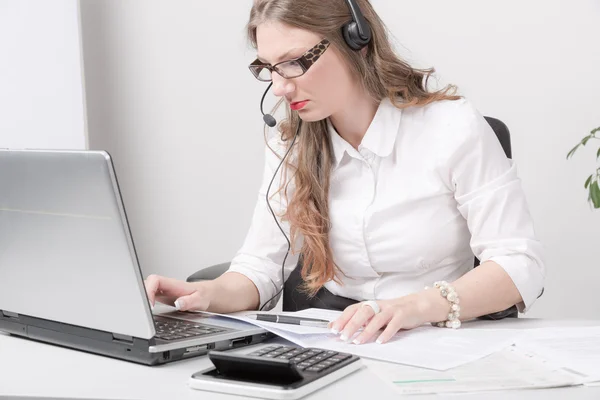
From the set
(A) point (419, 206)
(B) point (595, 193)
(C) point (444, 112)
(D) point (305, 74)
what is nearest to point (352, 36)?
(D) point (305, 74)

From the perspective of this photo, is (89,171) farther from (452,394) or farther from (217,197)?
(217,197)

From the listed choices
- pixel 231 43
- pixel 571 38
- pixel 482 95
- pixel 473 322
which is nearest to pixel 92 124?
pixel 231 43

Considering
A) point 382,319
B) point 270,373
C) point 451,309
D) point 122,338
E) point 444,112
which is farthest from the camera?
point 444,112

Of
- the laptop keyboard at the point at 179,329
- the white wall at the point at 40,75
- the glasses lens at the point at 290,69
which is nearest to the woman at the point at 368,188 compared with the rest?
the glasses lens at the point at 290,69

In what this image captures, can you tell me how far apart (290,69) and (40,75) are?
1.75 metres

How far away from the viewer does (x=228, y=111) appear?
10.1 ft

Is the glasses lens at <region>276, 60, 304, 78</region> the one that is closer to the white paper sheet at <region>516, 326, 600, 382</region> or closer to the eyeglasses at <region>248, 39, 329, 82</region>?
the eyeglasses at <region>248, 39, 329, 82</region>

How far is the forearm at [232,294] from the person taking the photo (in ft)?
4.52

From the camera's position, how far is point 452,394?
0.86 meters

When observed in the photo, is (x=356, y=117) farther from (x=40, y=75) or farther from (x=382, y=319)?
(x=40, y=75)

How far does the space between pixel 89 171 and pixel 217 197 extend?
2.24m

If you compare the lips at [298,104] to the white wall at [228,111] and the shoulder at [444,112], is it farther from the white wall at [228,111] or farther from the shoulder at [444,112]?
the white wall at [228,111]

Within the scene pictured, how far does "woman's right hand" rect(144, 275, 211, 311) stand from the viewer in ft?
4.29

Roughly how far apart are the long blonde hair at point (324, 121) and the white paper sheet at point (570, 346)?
1.71 ft
